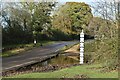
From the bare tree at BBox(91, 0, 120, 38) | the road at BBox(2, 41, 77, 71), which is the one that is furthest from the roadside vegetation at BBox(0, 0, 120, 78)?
the road at BBox(2, 41, 77, 71)

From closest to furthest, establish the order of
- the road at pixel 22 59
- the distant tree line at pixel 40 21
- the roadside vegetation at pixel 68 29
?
1. the roadside vegetation at pixel 68 29
2. the road at pixel 22 59
3. the distant tree line at pixel 40 21

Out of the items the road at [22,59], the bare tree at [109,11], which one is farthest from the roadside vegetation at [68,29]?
the road at [22,59]

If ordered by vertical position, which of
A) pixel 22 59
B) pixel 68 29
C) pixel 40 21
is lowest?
pixel 22 59

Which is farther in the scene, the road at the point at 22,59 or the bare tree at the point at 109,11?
the road at the point at 22,59

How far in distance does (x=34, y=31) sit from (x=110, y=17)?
78.4 ft

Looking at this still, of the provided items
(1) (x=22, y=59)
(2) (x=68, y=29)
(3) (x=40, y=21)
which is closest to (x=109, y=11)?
(1) (x=22, y=59)

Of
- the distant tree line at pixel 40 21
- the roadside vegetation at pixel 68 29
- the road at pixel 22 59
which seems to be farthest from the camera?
the distant tree line at pixel 40 21

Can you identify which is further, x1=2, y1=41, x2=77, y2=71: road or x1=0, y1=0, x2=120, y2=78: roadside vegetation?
x1=2, y1=41, x2=77, y2=71: road

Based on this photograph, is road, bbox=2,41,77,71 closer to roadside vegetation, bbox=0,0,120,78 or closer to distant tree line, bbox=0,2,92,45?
roadside vegetation, bbox=0,0,120,78

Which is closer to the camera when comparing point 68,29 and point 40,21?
point 40,21

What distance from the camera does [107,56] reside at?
10273 millimetres

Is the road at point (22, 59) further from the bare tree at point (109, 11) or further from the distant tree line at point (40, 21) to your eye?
the bare tree at point (109, 11)

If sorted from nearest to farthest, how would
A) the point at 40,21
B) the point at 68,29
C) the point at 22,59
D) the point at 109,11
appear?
the point at 109,11 < the point at 22,59 < the point at 40,21 < the point at 68,29

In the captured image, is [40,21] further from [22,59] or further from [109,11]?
[109,11]
